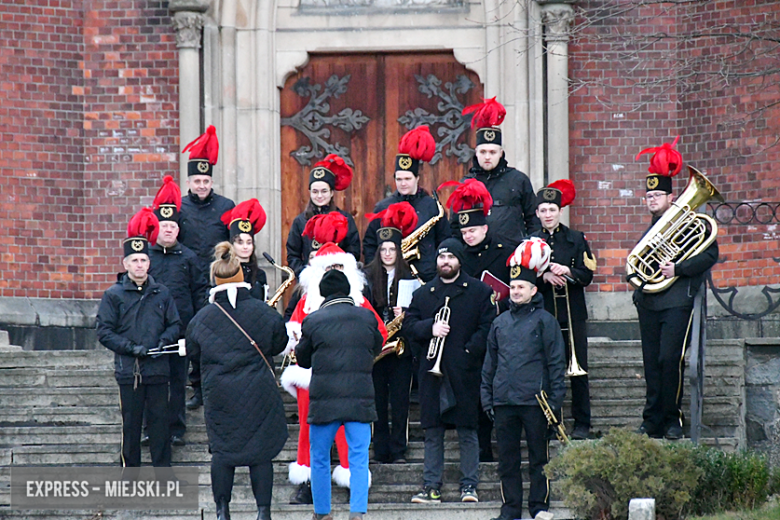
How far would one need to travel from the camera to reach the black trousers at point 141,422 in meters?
9.18

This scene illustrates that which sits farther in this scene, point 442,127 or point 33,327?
point 442,127

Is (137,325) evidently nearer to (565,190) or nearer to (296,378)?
(296,378)

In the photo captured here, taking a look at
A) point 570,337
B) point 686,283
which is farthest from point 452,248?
point 686,283

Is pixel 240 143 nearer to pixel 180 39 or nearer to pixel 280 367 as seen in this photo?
pixel 180 39

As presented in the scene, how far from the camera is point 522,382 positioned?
28.2 feet

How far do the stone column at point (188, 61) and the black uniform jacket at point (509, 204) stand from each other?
4.22 m

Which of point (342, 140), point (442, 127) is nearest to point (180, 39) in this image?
point (342, 140)

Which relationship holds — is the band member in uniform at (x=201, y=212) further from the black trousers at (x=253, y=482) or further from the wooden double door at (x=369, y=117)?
the wooden double door at (x=369, y=117)

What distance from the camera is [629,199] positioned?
13500 millimetres

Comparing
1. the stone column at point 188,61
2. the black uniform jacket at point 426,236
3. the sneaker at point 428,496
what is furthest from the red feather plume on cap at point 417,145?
the stone column at point 188,61

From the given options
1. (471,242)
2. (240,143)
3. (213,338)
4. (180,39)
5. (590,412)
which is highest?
(180,39)

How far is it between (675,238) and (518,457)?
2.28 metres

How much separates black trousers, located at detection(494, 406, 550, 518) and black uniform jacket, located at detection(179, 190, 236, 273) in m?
3.22

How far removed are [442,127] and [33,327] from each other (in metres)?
4.84
